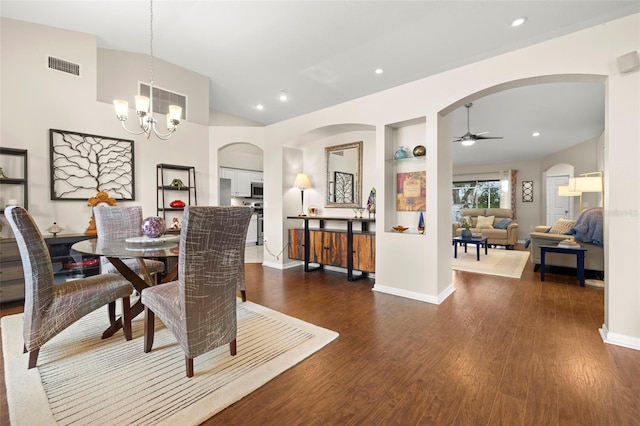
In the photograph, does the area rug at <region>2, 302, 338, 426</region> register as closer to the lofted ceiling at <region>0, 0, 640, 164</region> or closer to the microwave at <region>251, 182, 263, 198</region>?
the lofted ceiling at <region>0, 0, 640, 164</region>

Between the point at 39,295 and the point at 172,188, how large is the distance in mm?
3068

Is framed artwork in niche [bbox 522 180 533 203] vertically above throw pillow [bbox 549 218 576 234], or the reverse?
framed artwork in niche [bbox 522 180 533 203]

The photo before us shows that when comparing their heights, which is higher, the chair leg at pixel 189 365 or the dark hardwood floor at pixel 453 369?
the chair leg at pixel 189 365

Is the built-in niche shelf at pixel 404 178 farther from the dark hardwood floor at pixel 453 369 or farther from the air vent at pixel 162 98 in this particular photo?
the air vent at pixel 162 98

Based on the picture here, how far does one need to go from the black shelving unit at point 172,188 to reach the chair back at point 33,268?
9.03 feet

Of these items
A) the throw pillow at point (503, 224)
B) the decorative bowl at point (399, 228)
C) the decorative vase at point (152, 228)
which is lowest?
the throw pillow at point (503, 224)

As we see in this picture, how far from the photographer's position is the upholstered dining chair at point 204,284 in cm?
167

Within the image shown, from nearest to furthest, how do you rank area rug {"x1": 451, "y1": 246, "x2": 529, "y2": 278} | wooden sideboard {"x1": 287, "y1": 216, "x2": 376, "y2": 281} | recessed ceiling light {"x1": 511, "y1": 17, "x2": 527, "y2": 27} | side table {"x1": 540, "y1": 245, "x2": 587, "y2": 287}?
recessed ceiling light {"x1": 511, "y1": 17, "x2": 527, "y2": 27}
side table {"x1": 540, "y1": 245, "x2": 587, "y2": 287}
wooden sideboard {"x1": 287, "y1": 216, "x2": 376, "y2": 281}
area rug {"x1": 451, "y1": 246, "x2": 529, "y2": 278}

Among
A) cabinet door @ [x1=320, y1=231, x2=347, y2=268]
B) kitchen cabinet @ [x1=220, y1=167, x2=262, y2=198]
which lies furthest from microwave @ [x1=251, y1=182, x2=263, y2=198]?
cabinet door @ [x1=320, y1=231, x2=347, y2=268]

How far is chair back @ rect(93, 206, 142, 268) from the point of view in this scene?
2988mm

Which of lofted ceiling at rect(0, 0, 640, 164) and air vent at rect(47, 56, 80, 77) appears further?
air vent at rect(47, 56, 80, 77)

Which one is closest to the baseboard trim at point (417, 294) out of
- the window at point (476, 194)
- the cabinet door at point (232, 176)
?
the cabinet door at point (232, 176)

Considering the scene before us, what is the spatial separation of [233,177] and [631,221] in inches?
275

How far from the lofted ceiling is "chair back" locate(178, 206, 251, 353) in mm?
2605
